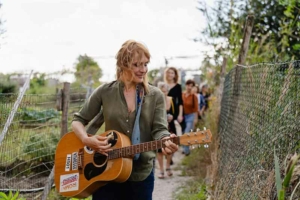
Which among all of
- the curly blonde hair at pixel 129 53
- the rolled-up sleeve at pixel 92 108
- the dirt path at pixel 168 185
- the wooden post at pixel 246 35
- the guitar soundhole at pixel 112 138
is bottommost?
the dirt path at pixel 168 185

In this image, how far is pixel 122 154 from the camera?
3.20 metres

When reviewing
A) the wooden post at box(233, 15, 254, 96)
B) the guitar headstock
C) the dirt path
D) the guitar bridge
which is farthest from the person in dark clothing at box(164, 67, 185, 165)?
the guitar headstock

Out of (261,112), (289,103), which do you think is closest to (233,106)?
(261,112)

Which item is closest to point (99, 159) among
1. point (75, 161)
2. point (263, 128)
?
point (75, 161)

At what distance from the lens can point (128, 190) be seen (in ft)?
10.7

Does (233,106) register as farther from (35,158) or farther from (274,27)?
(274,27)

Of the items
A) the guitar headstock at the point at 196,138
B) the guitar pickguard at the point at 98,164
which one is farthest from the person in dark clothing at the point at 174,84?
the guitar headstock at the point at 196,138

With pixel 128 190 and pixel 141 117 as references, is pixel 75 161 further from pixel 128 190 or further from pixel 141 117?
pixel 141 117

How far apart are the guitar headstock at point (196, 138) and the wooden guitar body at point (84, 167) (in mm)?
433

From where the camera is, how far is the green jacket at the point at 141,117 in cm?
321

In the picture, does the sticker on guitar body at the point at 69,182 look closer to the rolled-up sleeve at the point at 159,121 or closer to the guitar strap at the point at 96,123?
the guitar strap at the point at 96,123

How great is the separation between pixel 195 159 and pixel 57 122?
8.31 ft

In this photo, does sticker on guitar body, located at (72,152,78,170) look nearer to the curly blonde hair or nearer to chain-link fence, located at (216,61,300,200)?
the curly blonde hair

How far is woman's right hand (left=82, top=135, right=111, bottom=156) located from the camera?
10.7ft
